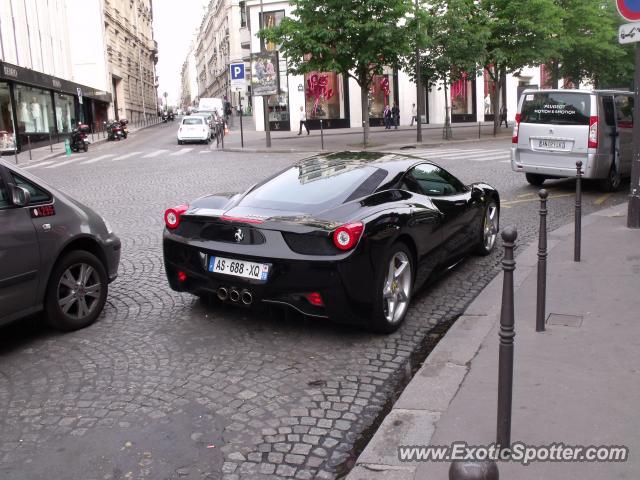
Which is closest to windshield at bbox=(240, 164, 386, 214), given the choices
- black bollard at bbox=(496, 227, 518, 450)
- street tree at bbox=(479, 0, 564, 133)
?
black bollard at bbox=(496, 227, 518, 450)

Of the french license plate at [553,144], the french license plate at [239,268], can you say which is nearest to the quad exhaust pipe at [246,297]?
the french license plate at [239,268]

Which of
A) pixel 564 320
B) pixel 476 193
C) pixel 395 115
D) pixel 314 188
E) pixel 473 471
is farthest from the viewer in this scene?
pixel 395 115

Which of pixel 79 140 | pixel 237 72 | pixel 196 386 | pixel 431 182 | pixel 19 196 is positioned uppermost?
pixel 237 72

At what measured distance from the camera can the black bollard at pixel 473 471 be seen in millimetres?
2344

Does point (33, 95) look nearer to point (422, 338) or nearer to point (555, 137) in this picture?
point (555, 137)

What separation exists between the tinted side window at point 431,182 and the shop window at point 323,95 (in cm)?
3948

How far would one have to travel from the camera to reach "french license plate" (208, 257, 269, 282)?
4863 millimetres

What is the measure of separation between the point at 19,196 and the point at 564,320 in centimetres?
420

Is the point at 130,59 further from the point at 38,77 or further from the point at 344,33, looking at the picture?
the point at 344,33

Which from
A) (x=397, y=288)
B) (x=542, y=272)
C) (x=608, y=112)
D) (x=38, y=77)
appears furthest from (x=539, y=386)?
(x=38, y=77)

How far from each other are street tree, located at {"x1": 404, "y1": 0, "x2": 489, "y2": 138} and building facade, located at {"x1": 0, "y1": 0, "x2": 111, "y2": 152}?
18.9m

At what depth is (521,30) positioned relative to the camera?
30.3 metres

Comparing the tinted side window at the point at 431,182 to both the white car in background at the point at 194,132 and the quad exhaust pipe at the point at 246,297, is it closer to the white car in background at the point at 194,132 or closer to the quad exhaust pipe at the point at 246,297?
the quad exhaust pipe at the point at 246,297

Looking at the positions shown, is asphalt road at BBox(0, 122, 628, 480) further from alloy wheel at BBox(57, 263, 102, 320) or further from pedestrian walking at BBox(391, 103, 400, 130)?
pedestrian walking at BBox(391, 103, 400, 130)
